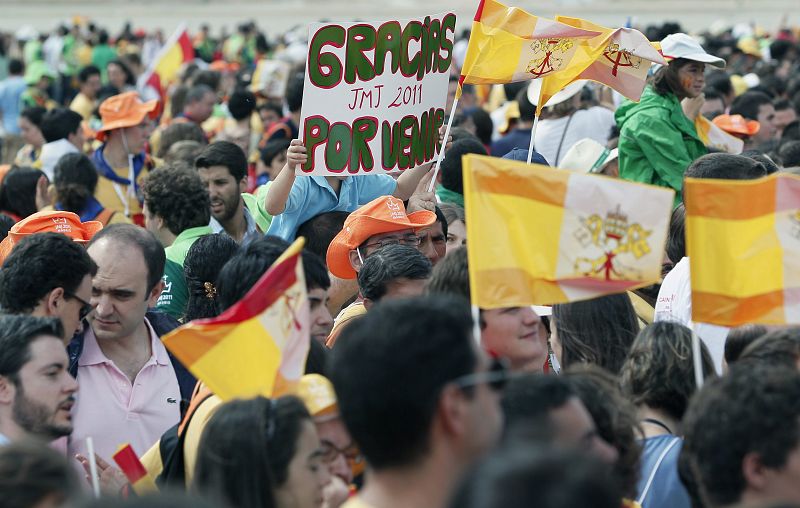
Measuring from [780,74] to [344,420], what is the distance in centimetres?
1518

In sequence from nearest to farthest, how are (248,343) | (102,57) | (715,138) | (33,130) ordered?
(248,343) < (715,138) < (33,130) < (102,57)

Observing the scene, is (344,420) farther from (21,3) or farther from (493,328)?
(21,3)

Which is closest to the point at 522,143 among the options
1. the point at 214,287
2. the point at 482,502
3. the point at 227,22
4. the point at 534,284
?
the point at 214,287

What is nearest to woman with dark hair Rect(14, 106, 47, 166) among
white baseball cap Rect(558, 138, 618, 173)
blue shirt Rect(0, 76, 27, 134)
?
blue shirt Rect(0, 76, 27, 134)

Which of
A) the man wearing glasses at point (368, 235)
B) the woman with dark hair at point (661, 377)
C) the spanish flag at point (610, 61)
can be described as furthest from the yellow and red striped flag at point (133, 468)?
the spanish flag at point (610, 61)

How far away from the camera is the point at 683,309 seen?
537 cm

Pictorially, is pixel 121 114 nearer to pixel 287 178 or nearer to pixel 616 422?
pixel 287 178

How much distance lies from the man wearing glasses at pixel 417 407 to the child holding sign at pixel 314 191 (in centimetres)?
363

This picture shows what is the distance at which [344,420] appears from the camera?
9.62ft

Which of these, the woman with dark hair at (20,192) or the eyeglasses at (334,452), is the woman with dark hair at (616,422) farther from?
the woman with dark hair at (20,192)

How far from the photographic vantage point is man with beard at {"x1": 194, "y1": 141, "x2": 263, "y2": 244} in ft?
25.7

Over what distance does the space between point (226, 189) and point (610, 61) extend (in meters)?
2.33

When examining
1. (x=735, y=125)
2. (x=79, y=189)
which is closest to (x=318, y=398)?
(x=79, y=189)

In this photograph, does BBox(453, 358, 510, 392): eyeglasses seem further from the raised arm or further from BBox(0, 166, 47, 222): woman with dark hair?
BBox(0, 166, 47, 222): woman with dark hair
